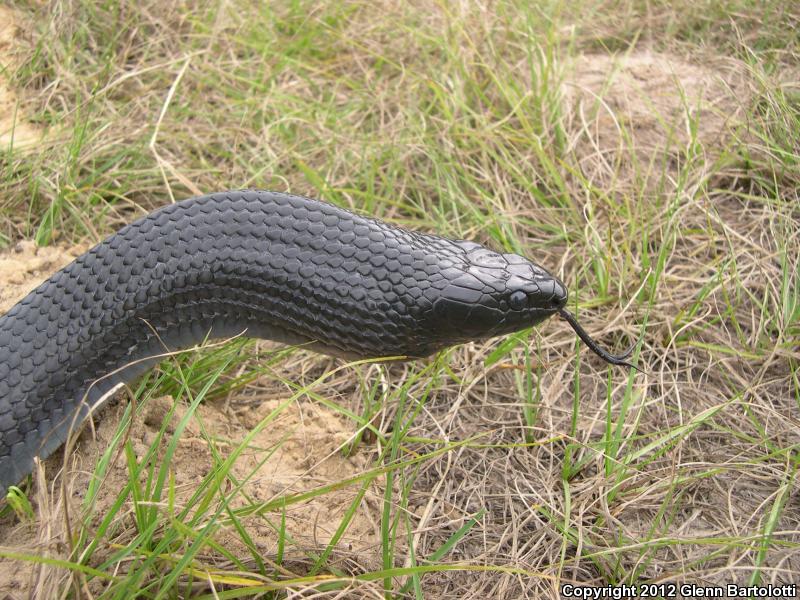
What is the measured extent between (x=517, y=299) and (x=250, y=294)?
0.92 meters

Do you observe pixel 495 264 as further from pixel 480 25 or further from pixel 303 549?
pixel 480 25

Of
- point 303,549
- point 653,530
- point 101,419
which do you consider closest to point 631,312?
point 653,530

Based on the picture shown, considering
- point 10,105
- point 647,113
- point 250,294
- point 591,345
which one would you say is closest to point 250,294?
point 250,294

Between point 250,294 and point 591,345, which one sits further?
point 591,345

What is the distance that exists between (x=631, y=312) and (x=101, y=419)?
2.10m

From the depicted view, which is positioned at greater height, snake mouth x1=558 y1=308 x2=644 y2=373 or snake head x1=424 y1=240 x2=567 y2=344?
snake head x1=424 y1=240 x2=567 y2=344

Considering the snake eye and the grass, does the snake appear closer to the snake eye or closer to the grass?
the snake eye

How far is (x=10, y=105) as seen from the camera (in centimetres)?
387

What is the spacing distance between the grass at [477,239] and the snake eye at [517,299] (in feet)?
0.78

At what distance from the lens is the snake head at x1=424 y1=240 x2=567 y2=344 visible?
233 cm

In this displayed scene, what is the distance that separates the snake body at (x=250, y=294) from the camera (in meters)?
2.34

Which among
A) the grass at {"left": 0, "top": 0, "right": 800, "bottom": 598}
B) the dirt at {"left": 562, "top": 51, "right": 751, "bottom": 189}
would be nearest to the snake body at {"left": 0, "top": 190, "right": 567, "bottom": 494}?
the grass at {"left": 0, "top": 0, "right": 800, "bottom": 598}

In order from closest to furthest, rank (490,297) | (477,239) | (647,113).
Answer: (490,297) < (477,239) < (647,113)

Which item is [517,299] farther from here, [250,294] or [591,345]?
[250,294]
